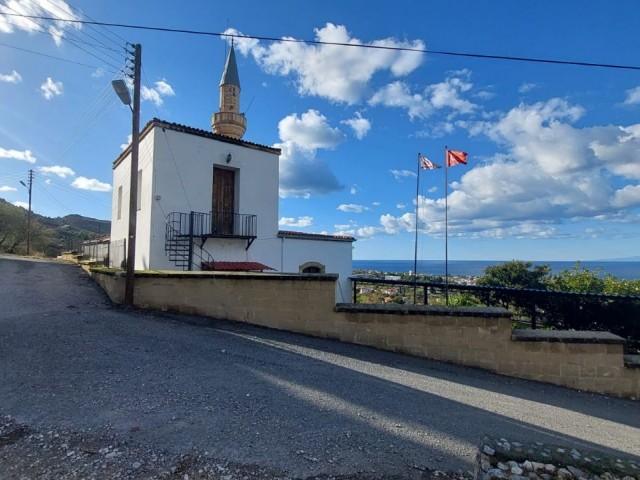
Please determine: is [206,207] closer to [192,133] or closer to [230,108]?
[192,133]

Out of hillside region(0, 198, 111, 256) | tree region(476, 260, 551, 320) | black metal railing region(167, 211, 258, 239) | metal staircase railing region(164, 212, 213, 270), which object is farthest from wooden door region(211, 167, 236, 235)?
hillside region(0, 198, 111, 256)

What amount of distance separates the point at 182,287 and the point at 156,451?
5.55 m

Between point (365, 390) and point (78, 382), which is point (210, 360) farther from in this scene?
point (365, 390)

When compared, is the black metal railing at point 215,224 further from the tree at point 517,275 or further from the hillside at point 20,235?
the hillside at point 20,235

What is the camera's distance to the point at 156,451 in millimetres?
2688

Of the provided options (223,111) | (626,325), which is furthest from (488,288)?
(223,111)

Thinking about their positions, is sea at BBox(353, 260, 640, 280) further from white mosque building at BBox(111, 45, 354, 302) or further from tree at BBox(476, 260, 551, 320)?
white mosque building at BBox(111, 45, 354, 302)

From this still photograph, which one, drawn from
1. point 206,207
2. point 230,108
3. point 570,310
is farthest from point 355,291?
point 230,108

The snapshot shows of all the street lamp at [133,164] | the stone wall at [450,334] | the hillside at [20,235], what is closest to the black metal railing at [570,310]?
the stone wall at [450,334]

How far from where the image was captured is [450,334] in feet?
21.5

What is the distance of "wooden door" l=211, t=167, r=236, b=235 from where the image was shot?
45.6 ft

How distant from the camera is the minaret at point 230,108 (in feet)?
59.1

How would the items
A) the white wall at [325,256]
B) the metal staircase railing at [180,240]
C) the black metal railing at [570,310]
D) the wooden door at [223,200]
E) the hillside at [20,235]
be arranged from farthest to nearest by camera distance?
the hillside at [20,235] → the white wall at [325,256] → the wooden door at [223,200] → the metal staircase railing at [180,240] → the black metal railing at [570,310]

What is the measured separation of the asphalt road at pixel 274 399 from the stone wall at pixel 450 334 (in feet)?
0.89
